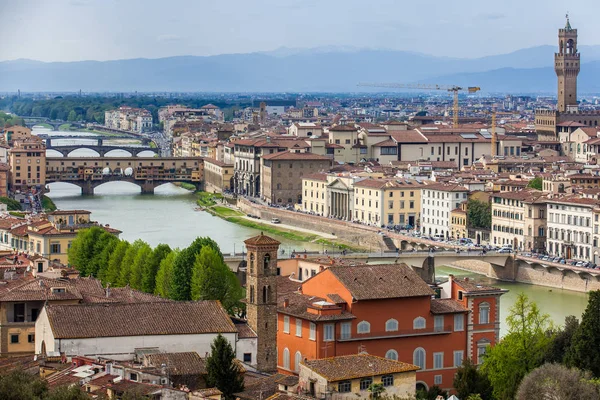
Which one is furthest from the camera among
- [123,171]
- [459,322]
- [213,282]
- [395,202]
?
[123,171]

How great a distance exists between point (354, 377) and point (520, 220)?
21.1m

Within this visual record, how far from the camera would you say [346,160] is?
5294cm

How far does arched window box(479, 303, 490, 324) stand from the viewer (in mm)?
18812

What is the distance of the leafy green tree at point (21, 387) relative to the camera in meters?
12.3

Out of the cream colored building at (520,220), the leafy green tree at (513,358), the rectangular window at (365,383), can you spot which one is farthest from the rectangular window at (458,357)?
the cream colored building at (520,220)

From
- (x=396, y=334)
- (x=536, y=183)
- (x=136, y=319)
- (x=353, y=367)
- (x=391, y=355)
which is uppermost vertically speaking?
(x=136, y=319)

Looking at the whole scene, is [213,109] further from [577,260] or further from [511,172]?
[577,260]

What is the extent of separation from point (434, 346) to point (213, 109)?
10094 cm

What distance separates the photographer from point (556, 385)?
1435 centimetres

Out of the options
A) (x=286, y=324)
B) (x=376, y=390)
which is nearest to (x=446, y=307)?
(x=286, y=324)

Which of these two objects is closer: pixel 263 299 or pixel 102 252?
pixel 263 299

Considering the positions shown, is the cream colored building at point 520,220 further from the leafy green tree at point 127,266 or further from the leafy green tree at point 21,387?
the leafy green tree at point 21,387

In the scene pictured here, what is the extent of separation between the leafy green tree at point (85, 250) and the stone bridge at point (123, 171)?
2951 cm

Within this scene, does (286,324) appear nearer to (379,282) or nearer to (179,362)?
(379,282)
